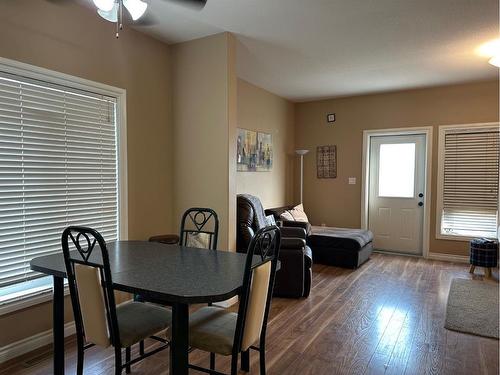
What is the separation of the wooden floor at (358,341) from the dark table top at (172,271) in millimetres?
786

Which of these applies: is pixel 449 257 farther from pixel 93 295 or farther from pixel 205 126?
pixel 93 295

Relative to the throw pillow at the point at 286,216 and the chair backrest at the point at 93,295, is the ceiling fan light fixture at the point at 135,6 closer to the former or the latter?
the chair backrest at the point at 93,295

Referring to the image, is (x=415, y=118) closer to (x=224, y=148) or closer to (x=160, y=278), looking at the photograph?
(x=224, y=148)

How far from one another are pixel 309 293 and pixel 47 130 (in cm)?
294

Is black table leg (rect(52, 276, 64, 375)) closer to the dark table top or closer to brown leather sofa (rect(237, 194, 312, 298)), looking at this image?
the dark table top

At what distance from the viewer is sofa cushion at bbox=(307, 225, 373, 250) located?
15.4ft

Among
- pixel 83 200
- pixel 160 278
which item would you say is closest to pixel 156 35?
pixel 83 200

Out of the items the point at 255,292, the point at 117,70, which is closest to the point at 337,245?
the point at 255,292

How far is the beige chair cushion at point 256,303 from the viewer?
1.64 meters

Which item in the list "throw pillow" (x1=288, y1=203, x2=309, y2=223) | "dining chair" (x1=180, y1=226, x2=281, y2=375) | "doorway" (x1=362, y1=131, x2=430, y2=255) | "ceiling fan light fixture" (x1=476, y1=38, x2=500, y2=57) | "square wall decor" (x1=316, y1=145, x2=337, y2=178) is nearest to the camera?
"dining chair" (x1=180, y1=226, x2=281, y2=375)

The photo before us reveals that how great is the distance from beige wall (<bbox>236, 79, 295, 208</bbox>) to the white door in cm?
146

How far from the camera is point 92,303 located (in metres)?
1.64

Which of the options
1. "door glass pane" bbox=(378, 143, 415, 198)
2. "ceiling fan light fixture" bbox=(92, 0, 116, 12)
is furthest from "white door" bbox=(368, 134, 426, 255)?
"ceiling fan light fixture" bbox=(92, 0, 116, 12)

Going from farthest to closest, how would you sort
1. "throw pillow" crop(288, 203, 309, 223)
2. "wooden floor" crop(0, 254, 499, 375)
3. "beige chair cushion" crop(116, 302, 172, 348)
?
"throw pillow" crop(288, 203, 309, 223) < "wooden floor" crop(0, 254, 499, 375) < "beige chair cushion" crop(116, 302, 172, 348)
